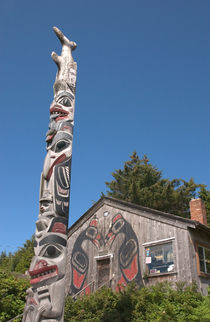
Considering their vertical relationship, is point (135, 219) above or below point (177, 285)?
above

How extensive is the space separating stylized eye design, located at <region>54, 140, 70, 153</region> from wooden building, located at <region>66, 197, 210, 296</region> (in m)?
6.75

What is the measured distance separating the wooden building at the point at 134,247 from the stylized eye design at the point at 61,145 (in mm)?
6754

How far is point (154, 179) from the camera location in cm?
3195

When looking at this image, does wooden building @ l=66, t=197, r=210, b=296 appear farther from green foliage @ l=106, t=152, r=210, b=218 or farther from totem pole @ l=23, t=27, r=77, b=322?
green foliage @ l=106, t=152, r=210, b=218

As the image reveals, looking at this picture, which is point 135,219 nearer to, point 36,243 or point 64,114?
point 64,114

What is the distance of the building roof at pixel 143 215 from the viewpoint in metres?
13.1

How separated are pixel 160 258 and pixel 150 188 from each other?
53.3 feet

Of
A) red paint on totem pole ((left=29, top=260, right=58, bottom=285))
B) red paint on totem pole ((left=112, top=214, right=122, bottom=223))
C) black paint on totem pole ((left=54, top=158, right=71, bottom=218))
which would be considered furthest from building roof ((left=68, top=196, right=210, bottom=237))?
red paint on totem pole ((left=29, top=260, right=58, bottom=285))

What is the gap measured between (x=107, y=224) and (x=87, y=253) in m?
1.82

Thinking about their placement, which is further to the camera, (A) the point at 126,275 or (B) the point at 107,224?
(B) the point at 107,224

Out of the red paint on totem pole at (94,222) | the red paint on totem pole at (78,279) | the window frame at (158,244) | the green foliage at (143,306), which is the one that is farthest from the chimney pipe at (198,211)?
the red paint on totem pole at (78,279)

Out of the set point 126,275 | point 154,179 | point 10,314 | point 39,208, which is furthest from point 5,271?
point 154,179

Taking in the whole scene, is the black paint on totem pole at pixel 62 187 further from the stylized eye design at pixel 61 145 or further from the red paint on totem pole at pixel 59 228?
the stylized eye design at pixel 61 145

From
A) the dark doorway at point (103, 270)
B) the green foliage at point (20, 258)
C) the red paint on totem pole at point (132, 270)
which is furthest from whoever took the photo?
the green foliage at point (20, 258)
